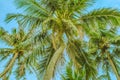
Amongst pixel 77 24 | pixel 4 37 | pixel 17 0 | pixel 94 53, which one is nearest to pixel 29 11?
pixel 17 0

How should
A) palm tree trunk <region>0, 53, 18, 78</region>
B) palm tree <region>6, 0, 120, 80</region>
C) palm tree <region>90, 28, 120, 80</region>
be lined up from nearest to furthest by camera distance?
palm tree <region>6, 0, 120, 80</region>
palm tree trunk <region>0, 53, 18, 78</region>
palm tree <region>90, 28, 120, 80</region>

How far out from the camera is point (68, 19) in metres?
15.1

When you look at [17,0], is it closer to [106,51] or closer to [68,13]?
[68,13]

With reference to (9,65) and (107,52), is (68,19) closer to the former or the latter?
(9,65)

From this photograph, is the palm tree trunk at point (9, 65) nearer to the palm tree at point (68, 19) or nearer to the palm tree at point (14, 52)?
the palm tree at point (14, 52)

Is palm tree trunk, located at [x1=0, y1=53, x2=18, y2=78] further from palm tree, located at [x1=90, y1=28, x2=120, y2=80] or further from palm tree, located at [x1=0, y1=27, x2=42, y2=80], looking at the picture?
palm tree, located at [x1=90, y1=28, x2=120, y2=80]

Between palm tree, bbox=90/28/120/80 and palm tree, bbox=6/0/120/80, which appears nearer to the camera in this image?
palm tree, bbox=6/0/120/80

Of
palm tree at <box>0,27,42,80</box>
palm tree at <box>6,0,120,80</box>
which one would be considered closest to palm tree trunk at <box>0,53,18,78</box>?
palm tree at <box>0,27,42,80</box>

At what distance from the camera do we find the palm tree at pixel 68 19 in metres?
15.2

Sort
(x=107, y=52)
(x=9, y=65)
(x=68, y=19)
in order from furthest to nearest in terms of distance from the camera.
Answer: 1. (x=107, y=52)
2. (x=9, y=65)
3. (x=68, y=19)

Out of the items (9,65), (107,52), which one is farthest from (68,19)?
(107,52)

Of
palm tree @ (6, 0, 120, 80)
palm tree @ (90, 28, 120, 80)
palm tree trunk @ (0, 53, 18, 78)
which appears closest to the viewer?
palm tree @ (6, 0, 120, 80)

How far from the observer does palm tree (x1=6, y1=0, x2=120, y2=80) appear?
15156 mm

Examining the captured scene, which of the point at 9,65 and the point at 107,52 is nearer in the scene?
the point at 9,65
